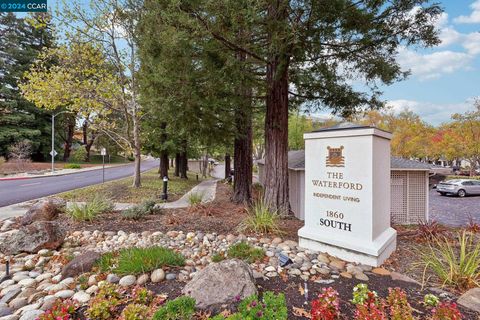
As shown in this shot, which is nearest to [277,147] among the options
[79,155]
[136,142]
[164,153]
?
[136,142]

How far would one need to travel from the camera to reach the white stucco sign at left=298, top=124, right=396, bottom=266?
359 cm

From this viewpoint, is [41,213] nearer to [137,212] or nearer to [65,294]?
[137,212]

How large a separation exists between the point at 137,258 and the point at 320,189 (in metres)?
2.85

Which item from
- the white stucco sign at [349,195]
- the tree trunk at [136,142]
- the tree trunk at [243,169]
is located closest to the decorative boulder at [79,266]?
the white stucco sign at [349,195]

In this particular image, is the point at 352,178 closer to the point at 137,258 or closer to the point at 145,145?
the point at 137,258

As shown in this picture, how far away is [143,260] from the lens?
325cm

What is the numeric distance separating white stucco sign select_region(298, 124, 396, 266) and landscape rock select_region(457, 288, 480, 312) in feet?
3.07

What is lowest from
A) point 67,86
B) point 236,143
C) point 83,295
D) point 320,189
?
point 83,295

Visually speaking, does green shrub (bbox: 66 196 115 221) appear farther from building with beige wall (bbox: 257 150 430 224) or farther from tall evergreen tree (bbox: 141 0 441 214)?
Result: building with beige wall (bbox: 257 150 430 224)

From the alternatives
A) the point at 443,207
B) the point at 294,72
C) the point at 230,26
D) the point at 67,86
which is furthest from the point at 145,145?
the point at 443,207

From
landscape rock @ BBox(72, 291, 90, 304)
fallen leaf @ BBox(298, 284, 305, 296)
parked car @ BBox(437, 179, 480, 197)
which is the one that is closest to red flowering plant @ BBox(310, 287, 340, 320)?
fallen leaf @ BBox(298, 284, 305, 296)

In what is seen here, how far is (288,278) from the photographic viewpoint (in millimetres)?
3158

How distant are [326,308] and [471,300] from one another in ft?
5.36

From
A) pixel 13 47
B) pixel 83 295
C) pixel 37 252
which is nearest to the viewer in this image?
pixel 83 295
